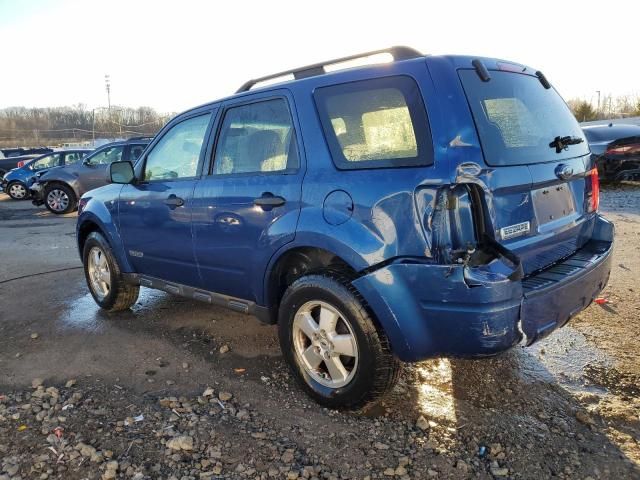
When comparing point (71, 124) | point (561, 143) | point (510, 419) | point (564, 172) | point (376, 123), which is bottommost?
point (510, 419)

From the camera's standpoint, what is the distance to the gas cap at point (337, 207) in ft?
9.14

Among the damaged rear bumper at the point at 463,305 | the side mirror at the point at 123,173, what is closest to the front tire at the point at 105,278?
the side mirror at the point at 123,173

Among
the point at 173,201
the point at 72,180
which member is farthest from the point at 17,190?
the point at 173,201

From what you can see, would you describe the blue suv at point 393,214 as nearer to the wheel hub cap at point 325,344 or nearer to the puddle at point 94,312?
the wheel hub cap at point 325,344

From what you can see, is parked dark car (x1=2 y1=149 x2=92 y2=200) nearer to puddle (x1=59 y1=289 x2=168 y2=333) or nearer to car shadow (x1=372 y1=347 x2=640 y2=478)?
puddle (x1=59 y1=289 x2=168 y2=333)

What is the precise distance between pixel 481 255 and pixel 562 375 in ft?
4.84

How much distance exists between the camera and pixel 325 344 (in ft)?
9.96

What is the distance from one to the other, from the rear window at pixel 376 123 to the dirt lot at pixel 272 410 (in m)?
1.46

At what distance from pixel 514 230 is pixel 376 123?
92 centimetres

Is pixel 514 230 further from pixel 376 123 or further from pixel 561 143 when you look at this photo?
pixel 376 123

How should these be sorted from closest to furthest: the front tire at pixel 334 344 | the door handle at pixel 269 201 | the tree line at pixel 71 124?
1. the front tire at pixel 334 344
2. the door handle at pixel 269 201
3. the tree line at pixel 71 124

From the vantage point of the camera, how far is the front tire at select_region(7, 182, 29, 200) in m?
17.5

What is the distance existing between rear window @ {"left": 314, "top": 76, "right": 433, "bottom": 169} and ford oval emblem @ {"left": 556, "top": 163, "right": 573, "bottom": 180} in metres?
0.90

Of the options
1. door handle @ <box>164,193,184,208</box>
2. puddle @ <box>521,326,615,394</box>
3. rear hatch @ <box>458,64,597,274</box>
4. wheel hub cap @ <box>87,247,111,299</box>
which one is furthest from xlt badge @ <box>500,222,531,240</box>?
wheel hub cap @ <box>87,247,111,299</box>
